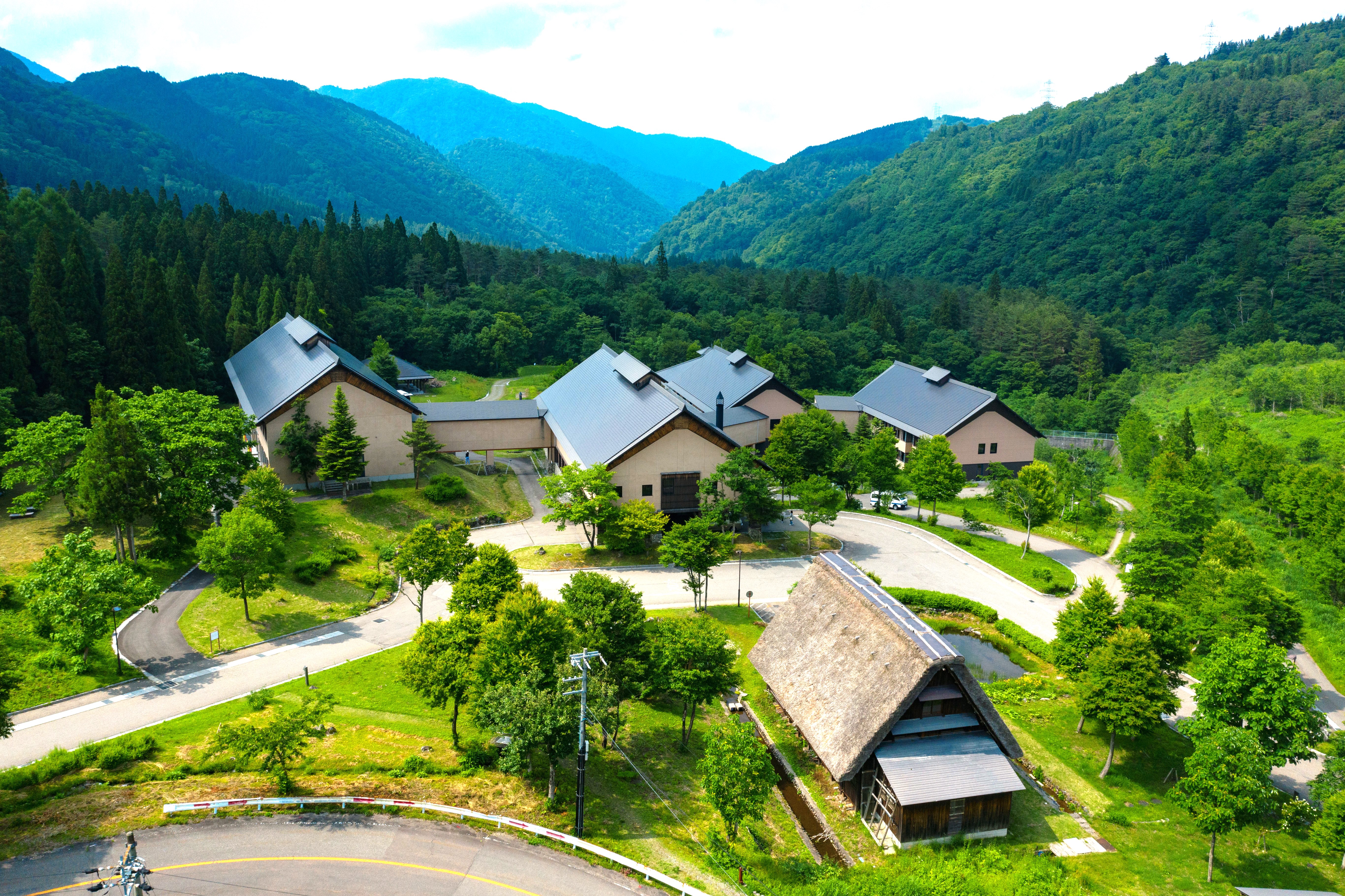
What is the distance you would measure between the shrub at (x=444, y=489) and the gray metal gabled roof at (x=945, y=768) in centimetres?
3513

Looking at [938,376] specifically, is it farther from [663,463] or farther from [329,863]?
[329,863]

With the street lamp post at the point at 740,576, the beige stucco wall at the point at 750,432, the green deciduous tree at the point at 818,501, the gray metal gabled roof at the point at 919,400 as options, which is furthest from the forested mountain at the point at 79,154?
the green deciduous tree at the point at 818,501

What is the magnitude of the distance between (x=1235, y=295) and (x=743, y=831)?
137053 mm

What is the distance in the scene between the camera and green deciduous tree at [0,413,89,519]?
4025cm

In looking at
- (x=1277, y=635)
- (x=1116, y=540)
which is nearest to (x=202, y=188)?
(x=1116, y=540)

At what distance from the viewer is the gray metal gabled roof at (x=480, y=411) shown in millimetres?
58250

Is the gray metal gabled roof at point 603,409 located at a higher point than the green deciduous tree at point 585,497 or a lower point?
higher

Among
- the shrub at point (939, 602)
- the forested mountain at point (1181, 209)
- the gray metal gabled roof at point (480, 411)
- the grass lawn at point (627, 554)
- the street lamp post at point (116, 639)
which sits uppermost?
the forested mountain at point (1181, 209)

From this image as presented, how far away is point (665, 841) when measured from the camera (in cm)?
2302

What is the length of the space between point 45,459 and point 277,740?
2851 centimetres

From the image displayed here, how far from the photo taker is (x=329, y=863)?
68.3 feet

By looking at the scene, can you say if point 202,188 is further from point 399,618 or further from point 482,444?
point 399,618

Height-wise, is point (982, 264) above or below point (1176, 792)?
above

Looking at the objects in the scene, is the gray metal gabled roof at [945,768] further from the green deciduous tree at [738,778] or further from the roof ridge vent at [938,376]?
the roof ridge vent at [938,376]
